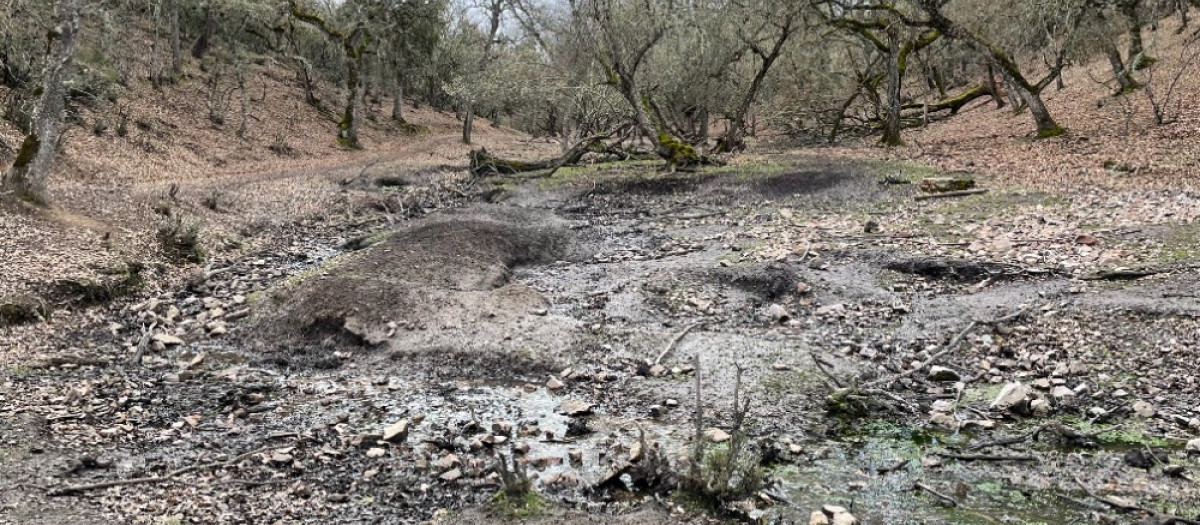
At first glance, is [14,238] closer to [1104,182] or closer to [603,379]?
[603,379]

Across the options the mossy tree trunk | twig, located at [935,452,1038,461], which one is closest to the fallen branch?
twig, located at [935,452,1038,461]

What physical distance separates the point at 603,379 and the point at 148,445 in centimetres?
425

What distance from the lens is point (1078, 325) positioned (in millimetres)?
8586

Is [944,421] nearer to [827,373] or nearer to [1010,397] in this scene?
[1010,397]

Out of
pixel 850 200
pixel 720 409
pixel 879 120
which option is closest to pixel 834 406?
pixel 720 409

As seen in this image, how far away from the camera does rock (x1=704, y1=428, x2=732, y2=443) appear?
6.79m

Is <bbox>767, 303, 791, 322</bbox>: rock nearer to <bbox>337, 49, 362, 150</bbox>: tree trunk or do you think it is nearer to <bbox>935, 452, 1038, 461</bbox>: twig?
<bbox>935, 452, 1038, 461</bbox>: twig

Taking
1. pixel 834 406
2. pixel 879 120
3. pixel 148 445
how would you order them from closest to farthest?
pixel 148 445 → pixel 834 406 → pixel 879 120

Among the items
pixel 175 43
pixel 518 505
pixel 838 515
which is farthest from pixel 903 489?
pixel 175 43

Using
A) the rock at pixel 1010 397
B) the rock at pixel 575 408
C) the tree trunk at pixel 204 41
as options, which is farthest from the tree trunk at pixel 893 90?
the tree trunk at pixel 204 41

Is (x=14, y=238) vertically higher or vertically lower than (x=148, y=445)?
higher

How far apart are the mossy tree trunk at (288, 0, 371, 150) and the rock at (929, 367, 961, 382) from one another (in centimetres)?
3069

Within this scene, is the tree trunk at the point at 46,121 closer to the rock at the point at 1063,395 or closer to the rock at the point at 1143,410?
the rock at the point at 1063,395

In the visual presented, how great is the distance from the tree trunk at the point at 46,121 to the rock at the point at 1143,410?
50.9 feet
